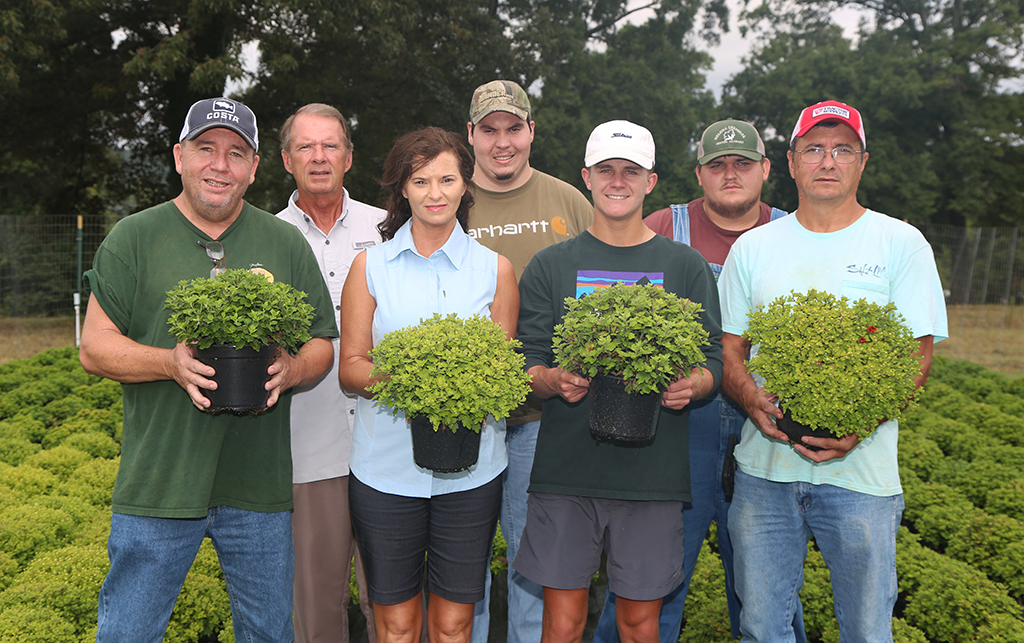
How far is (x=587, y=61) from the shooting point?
2517cm

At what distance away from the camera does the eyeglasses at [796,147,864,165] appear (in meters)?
3.26

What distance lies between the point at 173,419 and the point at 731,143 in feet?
11.0

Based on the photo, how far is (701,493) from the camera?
12.1 feet

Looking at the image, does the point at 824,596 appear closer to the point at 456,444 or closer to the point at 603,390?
the point at 603,390

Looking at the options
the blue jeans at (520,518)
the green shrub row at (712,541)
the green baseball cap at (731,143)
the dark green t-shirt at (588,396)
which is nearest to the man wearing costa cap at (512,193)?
the blue jeans at (520,518)

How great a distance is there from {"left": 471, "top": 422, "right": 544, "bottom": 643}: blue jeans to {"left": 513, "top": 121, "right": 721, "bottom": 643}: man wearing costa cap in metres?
0.40

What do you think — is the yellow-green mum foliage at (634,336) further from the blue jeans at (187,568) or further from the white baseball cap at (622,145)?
the blue jeans at (187,568)


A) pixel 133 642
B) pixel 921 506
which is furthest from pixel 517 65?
pixel 133 642

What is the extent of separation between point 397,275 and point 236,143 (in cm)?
93

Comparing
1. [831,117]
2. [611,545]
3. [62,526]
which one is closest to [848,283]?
[831,117]

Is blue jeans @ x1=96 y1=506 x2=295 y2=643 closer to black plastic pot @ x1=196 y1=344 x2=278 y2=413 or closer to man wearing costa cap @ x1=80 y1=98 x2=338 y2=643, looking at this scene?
man wearing costa cap @ x1=80 y1=98 x2=338 y2=643

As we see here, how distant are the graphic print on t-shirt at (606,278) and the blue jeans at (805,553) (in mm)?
1021

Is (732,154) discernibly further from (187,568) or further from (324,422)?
(187,568)

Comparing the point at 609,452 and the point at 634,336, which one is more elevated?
the point at 634,336
